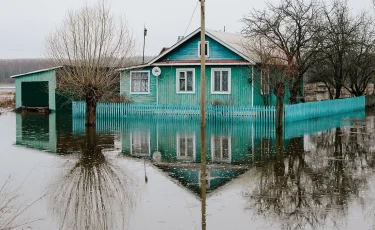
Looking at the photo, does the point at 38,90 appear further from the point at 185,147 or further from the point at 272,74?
the point at 185,147

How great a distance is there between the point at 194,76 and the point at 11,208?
22329mm

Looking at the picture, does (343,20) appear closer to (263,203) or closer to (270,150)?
(270,150)

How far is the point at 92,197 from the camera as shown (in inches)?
380

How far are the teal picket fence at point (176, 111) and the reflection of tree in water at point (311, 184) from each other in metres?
9.57

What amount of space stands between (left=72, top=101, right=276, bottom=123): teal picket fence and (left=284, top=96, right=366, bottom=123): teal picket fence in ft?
3.24

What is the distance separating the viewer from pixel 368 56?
36.3 metres

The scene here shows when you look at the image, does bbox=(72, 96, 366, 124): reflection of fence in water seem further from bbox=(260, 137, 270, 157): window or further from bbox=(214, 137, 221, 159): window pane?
bbox=(214, 137, 221, 159): window pane

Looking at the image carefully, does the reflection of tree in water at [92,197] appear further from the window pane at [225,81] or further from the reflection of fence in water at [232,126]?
the window pane at [225,81]

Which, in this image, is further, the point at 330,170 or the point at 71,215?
the point at 330,170

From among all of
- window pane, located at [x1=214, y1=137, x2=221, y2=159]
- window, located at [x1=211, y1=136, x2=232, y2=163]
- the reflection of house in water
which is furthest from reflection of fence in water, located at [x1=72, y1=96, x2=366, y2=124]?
window pane, located at [x1=214, y1=137, x2=221, y2=159]

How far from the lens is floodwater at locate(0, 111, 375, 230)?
8312 mm

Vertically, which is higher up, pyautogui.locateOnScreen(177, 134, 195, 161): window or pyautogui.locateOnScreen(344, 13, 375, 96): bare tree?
pyautogui.locateOnScreen(344, 13, 375, 96): bare tree

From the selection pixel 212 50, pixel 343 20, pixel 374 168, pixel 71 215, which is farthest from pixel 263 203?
pixel 343 20

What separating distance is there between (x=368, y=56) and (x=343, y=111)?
5.67 metres
